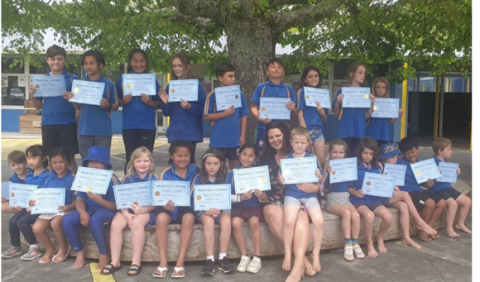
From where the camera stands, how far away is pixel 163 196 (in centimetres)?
387

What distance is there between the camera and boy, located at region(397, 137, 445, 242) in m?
4.74

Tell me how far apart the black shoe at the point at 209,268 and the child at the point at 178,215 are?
0.62 feet

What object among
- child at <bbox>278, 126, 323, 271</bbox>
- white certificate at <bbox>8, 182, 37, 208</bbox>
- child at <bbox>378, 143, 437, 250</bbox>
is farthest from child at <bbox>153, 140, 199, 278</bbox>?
child at <bbox>378, 143, 437, 250</bbox>

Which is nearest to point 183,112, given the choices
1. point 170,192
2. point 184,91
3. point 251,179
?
point 184,91

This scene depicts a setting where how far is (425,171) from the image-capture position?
15.6ft

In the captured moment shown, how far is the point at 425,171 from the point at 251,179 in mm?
2113

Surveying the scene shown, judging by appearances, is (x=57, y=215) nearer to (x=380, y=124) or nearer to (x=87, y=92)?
(x=87, y=92)

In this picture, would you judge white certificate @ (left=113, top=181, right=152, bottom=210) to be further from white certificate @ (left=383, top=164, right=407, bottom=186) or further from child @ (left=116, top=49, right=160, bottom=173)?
white certificate @ (left=383, top=164, right=407, bottom=186)

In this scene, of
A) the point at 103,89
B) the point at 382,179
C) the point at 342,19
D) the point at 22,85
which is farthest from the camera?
the point at 22,85

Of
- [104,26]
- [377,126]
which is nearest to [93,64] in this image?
[104,26]

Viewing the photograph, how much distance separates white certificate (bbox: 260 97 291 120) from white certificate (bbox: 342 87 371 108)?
737 mm

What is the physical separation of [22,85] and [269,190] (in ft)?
53.5

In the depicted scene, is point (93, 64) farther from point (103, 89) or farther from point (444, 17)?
point (444, 17)

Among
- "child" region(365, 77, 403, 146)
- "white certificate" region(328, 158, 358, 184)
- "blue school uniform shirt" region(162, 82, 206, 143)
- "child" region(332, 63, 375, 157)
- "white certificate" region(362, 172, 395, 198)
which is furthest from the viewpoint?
"child" region(365, 77, 403, 146)
